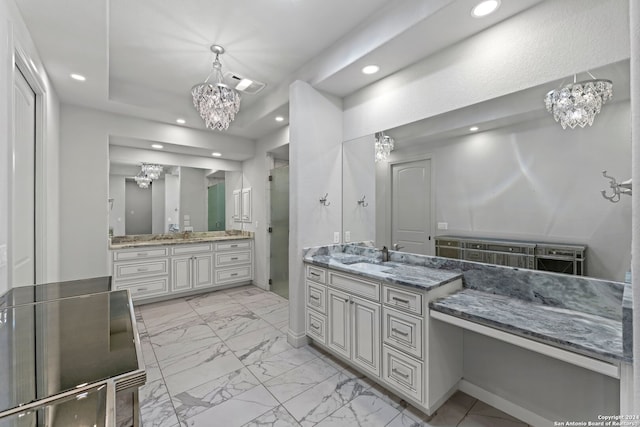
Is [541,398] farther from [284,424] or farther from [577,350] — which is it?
[284,424]

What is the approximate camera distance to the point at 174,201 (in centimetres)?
466

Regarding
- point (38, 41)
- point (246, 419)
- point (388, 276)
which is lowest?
point (246, 419)

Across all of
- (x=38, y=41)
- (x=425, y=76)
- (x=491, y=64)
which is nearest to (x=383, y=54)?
(x=425, y=76)

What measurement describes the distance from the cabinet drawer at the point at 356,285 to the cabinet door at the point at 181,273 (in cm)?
281

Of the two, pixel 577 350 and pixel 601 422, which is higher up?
pixel 577 350

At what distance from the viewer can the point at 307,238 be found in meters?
2.84

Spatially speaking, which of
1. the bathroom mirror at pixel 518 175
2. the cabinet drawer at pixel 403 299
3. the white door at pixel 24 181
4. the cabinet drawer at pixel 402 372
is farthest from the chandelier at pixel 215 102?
the cabinet drawer at pixel 402 372

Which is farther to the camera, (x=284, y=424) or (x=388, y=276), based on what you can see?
(x=388, y=276)

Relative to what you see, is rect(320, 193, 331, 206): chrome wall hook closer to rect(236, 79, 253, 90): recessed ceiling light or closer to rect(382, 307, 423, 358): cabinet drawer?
rect(382, 307, 423, 358): cabinet drawer

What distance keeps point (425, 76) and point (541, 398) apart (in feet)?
7.96

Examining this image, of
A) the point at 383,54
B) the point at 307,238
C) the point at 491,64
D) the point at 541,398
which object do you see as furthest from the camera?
the point at 307,238

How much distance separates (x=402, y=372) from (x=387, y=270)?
72 cm

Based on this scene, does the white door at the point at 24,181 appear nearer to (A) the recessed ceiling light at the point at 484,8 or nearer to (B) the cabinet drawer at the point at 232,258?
(B) the cabinet drawer at the point at 232,258

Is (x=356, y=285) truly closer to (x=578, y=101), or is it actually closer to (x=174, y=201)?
(x=578, y=101)
